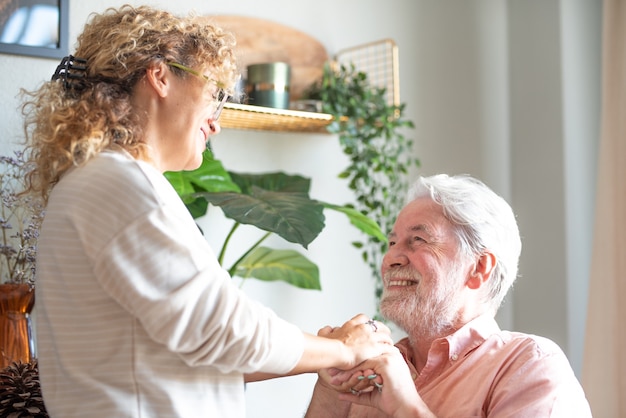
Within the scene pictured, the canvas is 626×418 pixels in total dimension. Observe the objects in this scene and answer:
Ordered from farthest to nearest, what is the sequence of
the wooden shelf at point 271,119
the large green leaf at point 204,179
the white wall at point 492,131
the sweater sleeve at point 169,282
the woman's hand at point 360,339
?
the white wall at point 492,131 → the wooden shelf at point 271,119 → the large green leaf at point 204,179 → the woman's hand at point 360,339 → the sweater sleeve at point 169,282

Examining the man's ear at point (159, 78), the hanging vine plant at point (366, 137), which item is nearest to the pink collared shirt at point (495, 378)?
the man's ear at point (159, 78)

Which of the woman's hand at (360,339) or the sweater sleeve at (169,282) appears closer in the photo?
the sweater sleeve at (169,282)

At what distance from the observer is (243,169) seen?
250 centimetres

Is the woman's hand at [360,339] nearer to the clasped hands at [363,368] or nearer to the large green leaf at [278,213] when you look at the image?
the clasped hands at [363,368]

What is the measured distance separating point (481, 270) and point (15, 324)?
103 centimetres

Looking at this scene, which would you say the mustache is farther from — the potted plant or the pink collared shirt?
the potted plant

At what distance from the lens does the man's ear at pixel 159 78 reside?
1208mm

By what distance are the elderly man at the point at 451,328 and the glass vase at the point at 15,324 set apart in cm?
67

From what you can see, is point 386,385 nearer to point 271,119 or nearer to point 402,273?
point 402,273

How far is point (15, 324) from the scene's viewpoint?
1.81m

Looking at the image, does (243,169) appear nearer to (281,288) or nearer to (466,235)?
(281,288)

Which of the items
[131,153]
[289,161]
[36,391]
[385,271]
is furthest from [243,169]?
[131,153]

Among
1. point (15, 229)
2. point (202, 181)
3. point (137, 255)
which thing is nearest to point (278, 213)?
point (202, 181)

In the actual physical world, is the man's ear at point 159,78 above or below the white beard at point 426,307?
above
